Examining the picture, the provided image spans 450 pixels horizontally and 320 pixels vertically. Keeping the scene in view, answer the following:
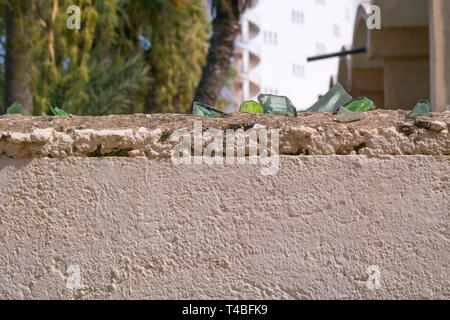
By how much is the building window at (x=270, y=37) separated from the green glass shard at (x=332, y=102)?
3820 centimetres

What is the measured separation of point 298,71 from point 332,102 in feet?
132

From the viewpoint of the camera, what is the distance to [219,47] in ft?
28.0

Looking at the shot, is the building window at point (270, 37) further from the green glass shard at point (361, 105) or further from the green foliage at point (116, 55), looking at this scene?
the green glass shard at point (361, 105)

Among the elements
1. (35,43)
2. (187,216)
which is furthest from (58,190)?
(35,43)

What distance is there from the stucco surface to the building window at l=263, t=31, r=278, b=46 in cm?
3871

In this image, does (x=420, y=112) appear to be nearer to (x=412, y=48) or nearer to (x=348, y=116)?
(x=348, y=116)

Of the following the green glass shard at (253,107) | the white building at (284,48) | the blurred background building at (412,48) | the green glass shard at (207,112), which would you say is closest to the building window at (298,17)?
the white building at (284,48)

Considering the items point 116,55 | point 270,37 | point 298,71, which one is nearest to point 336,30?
point 298,71

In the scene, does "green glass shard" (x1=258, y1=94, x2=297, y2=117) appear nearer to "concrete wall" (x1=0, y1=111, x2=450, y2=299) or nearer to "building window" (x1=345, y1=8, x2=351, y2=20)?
"concrete wall" (x1=0, y1=111, x2=450, y2=299)

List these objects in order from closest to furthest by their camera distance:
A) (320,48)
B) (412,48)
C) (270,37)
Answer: (412,48) < (270,37) < (320,48)

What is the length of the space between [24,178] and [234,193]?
2.02 feet

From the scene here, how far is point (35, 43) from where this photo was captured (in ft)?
26.4
